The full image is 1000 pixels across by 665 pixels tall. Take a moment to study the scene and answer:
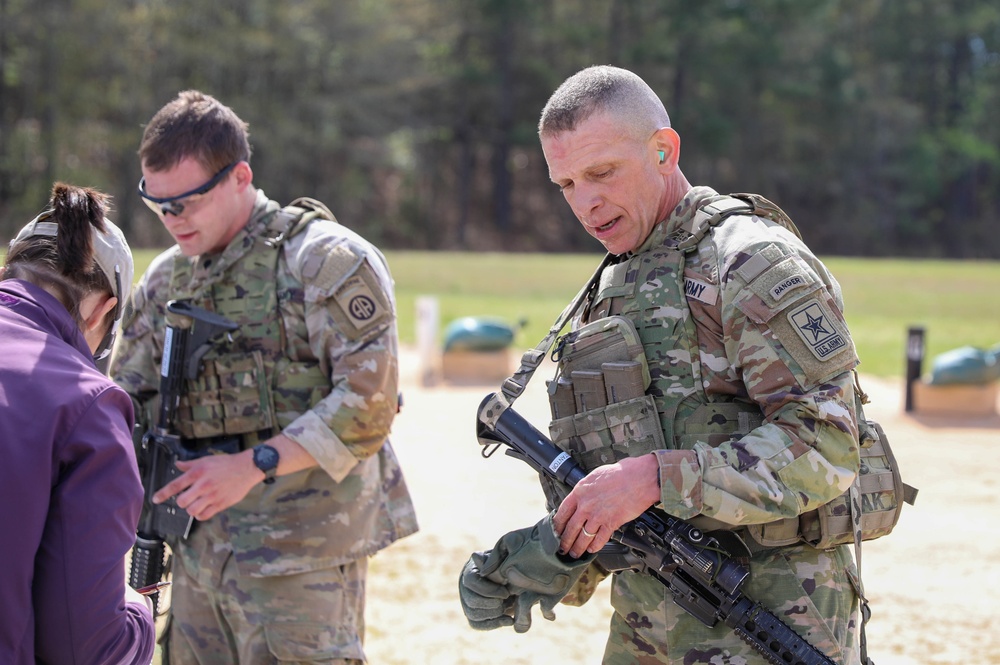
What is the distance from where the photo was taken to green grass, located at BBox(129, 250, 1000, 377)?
1894cm

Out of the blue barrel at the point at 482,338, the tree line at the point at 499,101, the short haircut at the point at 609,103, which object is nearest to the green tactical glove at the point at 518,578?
the short haircut at the point at 609,103

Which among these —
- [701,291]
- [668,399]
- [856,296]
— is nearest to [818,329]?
[701,291]

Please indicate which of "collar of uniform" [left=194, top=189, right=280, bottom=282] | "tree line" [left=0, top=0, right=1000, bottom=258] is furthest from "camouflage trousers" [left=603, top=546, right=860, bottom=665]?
"tree line" [left=0, top=0, right=1000, bottom=258]

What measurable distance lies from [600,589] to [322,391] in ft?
11.5

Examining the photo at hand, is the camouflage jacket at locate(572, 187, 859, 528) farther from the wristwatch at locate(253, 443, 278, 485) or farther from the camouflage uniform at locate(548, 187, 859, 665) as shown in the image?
the wristwatch at locate(253, 443, 278, 485)

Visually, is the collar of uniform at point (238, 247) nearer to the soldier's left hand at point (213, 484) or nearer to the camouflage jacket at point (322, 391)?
the camouflage jacket at point (322, 391)

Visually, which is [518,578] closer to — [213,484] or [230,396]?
[213,484]

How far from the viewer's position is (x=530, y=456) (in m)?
2.71

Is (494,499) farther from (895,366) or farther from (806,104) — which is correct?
(806,104)

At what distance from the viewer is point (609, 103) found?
8.63 feet

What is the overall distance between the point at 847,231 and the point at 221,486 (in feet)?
186

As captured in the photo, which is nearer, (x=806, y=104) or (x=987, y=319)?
(x=987, y=319)

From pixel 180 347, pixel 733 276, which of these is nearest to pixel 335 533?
pixel 180 347

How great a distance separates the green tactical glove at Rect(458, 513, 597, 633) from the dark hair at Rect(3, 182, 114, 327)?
3.84ft
